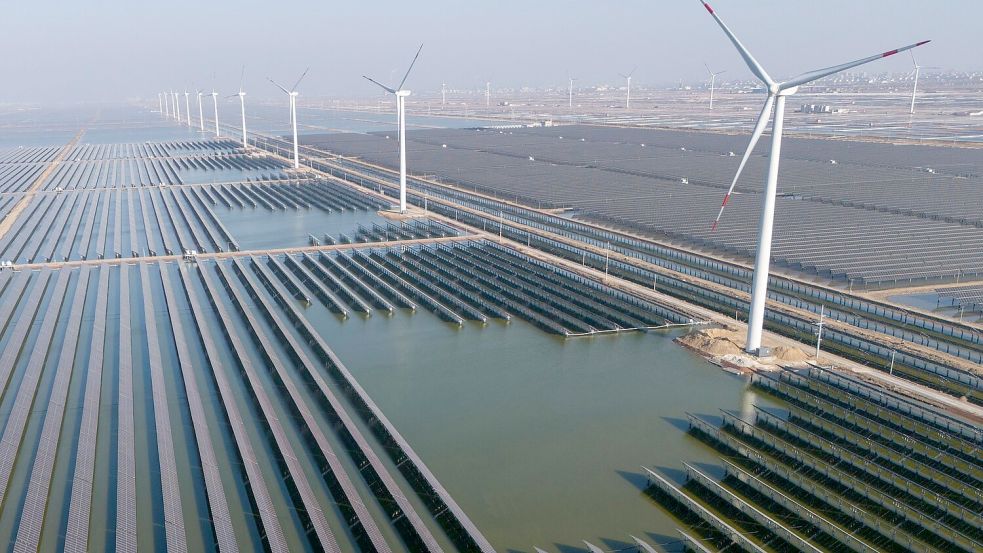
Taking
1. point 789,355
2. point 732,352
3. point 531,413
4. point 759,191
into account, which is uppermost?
point 759,191

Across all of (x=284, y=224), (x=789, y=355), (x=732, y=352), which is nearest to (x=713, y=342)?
(x=732, y=352)

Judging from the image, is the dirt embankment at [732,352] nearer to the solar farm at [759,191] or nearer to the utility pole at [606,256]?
the utility pole at [606,256]

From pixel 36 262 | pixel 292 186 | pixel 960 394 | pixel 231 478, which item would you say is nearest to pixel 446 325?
pixel 231 478

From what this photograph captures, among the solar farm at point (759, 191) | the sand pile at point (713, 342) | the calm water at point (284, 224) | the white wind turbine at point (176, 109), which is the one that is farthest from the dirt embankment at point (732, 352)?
the white wind turbine at point (176, 109)

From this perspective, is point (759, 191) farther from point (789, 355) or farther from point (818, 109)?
point (818, 109)

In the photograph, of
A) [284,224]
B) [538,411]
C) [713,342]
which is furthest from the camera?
[284,224]

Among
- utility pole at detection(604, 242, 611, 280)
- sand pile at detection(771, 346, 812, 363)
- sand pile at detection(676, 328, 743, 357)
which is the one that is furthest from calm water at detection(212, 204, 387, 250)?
sand pile at detection(771, 346, 812, 363)
